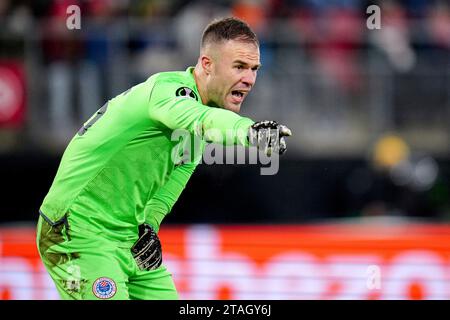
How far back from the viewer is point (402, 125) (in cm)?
1348

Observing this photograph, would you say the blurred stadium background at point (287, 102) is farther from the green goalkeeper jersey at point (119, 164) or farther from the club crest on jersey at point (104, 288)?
the club crest on jersey at point (104, 288)

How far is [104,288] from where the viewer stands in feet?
20.1

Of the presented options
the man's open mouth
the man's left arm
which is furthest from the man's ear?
the man's left arm

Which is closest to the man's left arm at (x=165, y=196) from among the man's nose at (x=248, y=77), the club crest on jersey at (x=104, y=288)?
the club crest on jersey at (x=104, y=288)

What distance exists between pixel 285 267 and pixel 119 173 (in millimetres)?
4528

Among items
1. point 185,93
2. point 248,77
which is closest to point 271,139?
point 185,93

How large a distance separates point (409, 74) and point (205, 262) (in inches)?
173

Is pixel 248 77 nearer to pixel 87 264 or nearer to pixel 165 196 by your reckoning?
pixel 165 196

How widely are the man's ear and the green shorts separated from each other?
116cm

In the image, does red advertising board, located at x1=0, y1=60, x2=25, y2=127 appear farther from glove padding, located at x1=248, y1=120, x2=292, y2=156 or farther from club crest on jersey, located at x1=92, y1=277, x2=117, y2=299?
glove padding, located at x1=248, y1=120, x2=292, y2=156

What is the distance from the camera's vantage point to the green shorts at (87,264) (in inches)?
243

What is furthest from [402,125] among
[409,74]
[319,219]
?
[319,219]

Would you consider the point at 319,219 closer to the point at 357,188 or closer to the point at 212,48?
the point at 357,188

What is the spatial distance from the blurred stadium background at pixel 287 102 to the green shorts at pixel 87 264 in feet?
19.8
